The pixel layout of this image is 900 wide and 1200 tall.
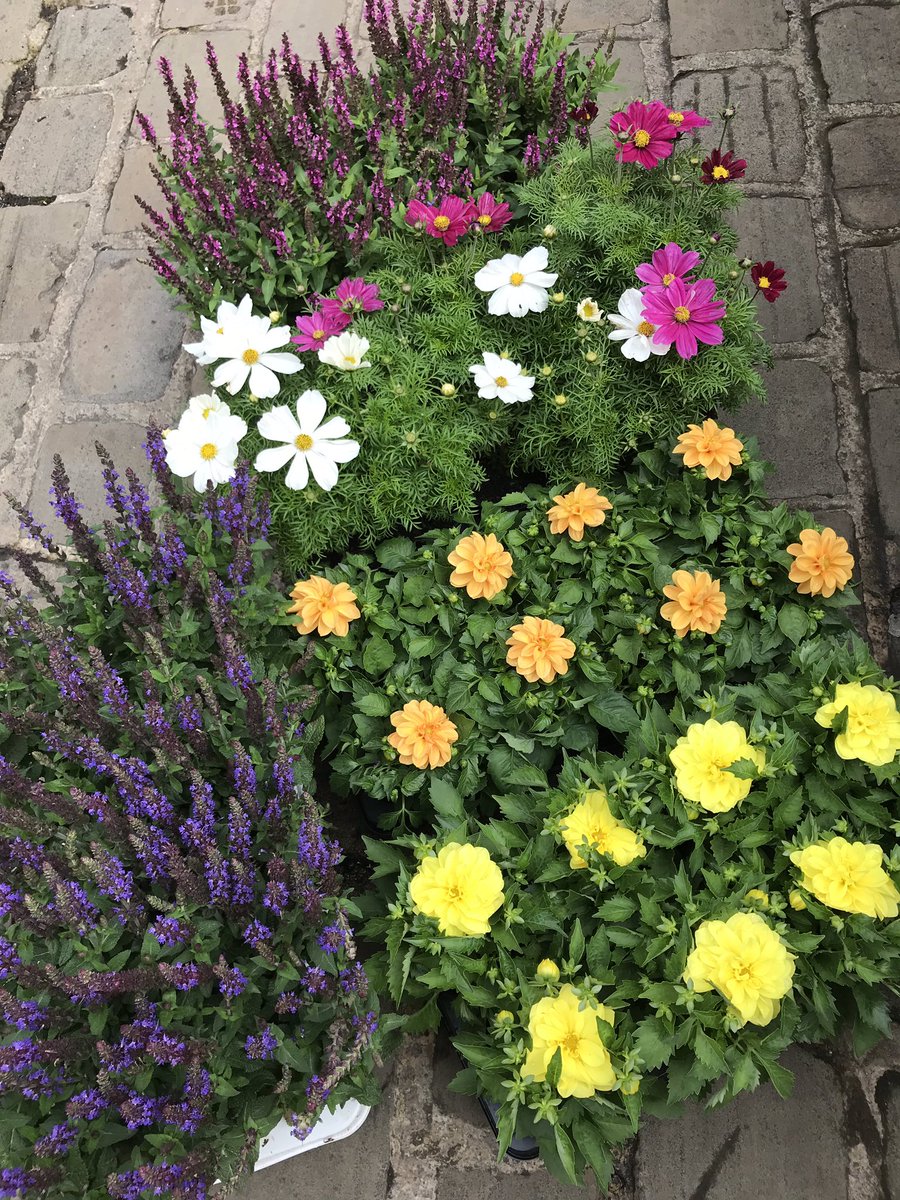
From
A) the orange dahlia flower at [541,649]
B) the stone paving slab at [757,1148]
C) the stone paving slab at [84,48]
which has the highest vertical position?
the stone paving slab at [84,48]

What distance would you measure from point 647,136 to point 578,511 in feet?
2.85

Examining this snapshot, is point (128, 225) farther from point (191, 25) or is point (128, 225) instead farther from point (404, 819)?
point (404, 819)

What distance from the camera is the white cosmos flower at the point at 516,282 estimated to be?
198cm

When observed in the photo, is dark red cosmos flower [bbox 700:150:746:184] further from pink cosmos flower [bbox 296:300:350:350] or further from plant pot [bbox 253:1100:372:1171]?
plant pot [bbox 253:1100:372:1171]

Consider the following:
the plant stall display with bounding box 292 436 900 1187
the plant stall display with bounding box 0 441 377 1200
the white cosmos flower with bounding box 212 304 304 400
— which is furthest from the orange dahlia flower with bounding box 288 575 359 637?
the white cosmos flower with bounding box 212 304 304 400

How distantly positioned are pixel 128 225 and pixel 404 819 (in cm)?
248

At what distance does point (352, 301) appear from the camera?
197cm

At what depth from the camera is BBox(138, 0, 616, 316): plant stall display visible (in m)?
2.14

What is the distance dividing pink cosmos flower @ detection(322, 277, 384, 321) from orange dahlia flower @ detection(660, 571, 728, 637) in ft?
2.95

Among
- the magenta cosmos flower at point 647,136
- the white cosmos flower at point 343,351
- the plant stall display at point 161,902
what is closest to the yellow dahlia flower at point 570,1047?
the plant stall display at point 161,902

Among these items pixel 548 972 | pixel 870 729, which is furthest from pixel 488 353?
pixel 548 972

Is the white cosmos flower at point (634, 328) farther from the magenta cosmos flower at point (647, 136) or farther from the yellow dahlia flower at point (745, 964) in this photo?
the yellow dahlia flower at point (745, 964)

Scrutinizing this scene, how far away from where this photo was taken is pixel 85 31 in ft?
11.9

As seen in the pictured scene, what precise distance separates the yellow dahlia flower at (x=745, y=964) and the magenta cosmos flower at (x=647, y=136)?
1.60 metres
